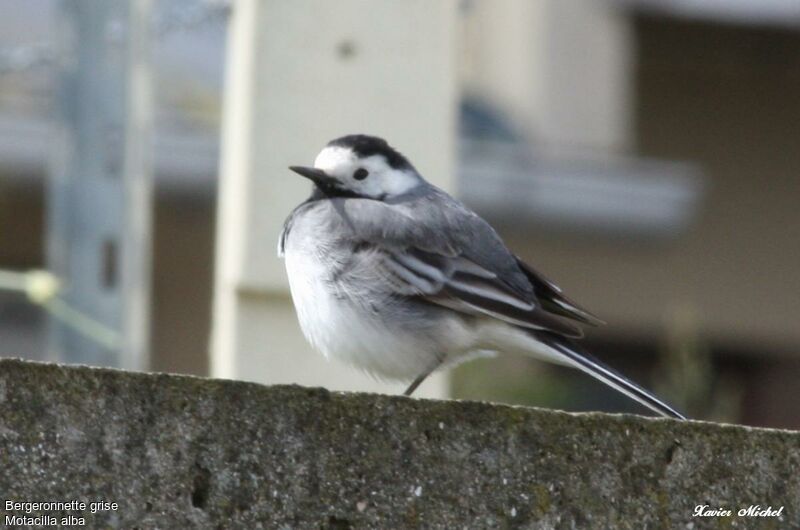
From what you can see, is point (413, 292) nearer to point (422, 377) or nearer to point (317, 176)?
point (422, 377)

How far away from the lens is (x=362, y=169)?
5.15 m

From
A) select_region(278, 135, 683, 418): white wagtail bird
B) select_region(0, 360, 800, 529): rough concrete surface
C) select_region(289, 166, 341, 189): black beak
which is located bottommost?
select_region(0, 360, 800, 529): rough concrete surface

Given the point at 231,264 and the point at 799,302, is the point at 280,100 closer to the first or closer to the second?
the point at 231,264

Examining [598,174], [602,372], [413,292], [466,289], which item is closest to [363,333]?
[413,292]

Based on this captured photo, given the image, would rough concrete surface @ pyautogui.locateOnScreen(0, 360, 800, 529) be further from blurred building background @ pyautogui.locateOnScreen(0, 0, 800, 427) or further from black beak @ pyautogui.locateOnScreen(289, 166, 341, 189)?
blurred building background @ pyautogui.locateOnScreen(0, 0, 800, 427)

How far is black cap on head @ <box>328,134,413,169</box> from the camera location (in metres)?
5.11

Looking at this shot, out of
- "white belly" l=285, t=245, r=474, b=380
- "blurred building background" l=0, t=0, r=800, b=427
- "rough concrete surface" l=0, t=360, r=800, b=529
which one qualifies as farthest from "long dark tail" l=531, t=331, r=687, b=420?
"blurred building background" l=0, t=0, r=800, b=427

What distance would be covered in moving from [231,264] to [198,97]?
7.28 m

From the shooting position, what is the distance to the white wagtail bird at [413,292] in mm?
4535

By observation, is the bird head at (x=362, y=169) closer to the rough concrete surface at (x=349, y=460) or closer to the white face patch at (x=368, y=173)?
the white face patch at (x=368, y=173)

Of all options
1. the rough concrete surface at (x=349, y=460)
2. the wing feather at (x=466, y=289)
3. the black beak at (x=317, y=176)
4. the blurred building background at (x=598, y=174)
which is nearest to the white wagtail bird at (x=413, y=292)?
the wing feather at (x=466, y=289)

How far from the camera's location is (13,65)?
24.8 feet
